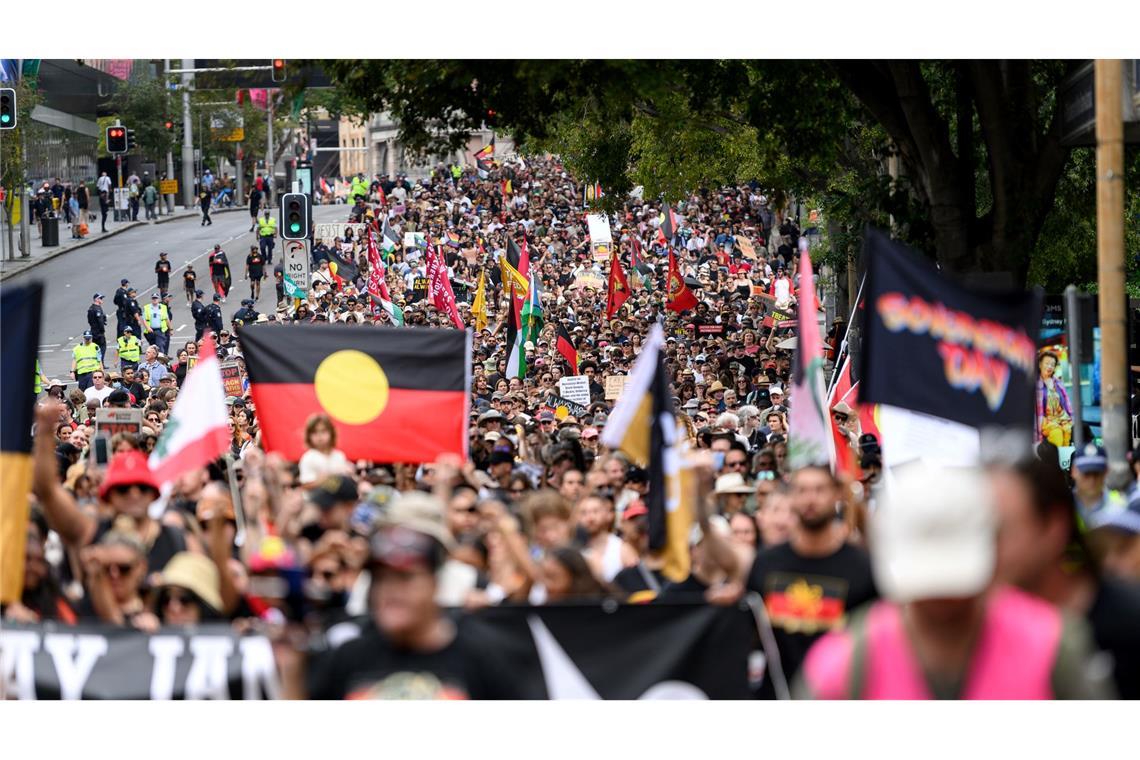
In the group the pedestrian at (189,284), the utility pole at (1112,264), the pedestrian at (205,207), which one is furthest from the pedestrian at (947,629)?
the pedestrian at (205,207)

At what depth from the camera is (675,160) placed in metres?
35.0

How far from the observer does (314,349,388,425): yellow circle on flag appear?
11820mm

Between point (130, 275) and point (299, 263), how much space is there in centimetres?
2449

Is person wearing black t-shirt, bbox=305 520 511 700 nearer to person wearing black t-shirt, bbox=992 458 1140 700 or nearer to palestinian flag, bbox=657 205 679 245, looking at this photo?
person wearing black t-shirt, bbox=992 458 1140 700

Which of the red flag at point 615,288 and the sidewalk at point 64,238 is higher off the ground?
the sidewalk at point 64,238

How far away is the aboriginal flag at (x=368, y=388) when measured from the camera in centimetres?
1168

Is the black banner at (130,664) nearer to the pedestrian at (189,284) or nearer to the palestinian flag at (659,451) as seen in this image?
the palestinian flag at (659,451)

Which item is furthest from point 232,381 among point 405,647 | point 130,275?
point 130,275

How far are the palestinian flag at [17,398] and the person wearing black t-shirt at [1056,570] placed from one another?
416 cm

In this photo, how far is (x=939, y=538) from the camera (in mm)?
3912

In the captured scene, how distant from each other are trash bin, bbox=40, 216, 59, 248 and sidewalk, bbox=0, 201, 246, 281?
171 mm

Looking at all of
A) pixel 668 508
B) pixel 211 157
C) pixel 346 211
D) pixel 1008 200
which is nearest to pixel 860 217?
pixel 1008 200

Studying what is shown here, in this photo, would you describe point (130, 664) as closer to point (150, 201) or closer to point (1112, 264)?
point (1112, 264)
